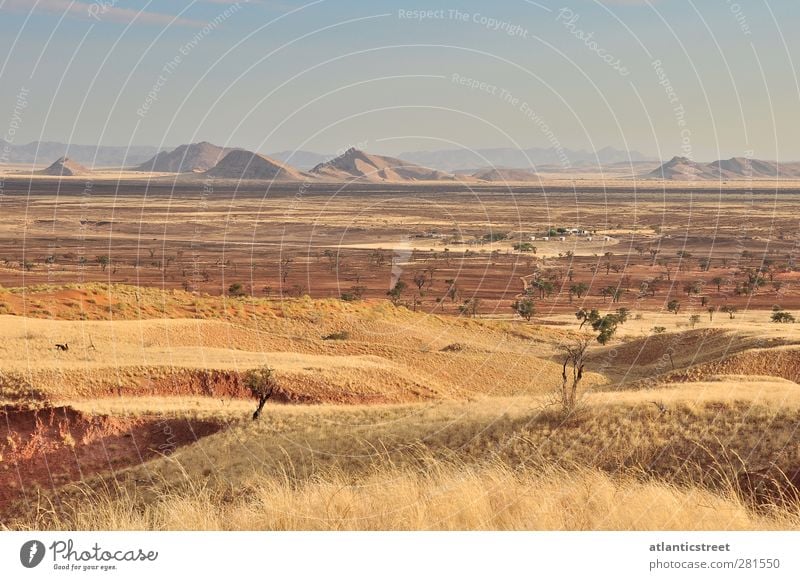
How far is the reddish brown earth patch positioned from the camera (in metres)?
28.0

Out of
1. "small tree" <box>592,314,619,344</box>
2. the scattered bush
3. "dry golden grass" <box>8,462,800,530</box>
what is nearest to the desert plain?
"dry golden grass" <box>8,462,800,530</box>

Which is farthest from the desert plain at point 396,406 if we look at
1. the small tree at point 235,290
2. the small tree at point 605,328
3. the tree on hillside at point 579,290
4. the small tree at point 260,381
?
the small tree at point 235,290

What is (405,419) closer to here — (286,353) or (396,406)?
(396,406)

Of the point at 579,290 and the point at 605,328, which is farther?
the point at 579,290

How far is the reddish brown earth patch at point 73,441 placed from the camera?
2798cm

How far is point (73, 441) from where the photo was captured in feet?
102

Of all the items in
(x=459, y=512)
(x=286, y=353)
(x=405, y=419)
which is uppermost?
(x=459, y=512)

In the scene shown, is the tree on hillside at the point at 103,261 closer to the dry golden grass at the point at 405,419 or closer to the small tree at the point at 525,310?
the dry golden grass at the point at 405,419

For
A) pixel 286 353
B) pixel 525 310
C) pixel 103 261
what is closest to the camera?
pixel 286 353

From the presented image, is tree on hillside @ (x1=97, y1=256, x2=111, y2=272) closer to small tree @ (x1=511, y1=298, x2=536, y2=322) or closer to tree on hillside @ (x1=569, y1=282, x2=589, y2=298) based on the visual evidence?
small tree @ (x1=511, y1=298, x2=536, y2=322)

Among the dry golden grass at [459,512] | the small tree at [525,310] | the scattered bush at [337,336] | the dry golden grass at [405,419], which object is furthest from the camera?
the small tree at [525,310]

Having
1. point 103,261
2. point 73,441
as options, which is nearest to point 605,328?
point 73,441
